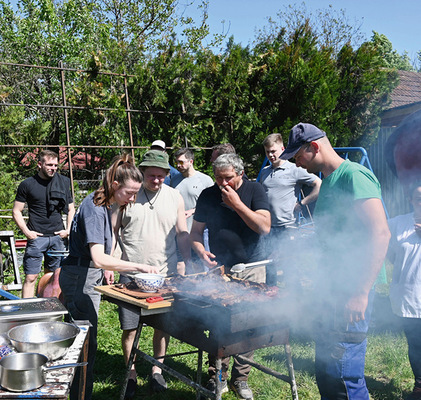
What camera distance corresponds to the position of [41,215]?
5.27 m

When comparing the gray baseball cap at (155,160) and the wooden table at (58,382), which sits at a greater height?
the gray baseball cap at (155,160)

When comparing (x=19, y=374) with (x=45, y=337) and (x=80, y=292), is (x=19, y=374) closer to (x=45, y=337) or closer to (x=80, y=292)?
(x=45, y=337)

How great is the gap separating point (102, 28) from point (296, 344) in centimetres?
1916

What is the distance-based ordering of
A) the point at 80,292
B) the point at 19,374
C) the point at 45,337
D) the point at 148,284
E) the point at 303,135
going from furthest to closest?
the point at 80,292 < the point at 148,284 < the point at 303,135 < the point at 45,337 < the point at 19,374

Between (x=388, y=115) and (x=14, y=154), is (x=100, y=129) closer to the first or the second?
(x=14, y=154)

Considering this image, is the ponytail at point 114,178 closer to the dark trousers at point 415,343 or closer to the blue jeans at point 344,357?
the blue jeans at point 344,357

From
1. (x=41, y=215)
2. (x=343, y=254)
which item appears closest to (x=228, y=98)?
(x=41, y=215)

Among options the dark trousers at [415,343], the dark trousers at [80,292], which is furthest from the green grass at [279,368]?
the dark trousers at [80,292]

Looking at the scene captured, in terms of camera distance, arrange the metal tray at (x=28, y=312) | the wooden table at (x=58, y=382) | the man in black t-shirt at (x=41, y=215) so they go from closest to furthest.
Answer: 1. the wooden table at (x=58, y=382)
2. the metal tray at (x=28, y=312)
3. the man in black t-shirt at (x=41, y=215)

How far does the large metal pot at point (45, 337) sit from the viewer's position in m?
1.97

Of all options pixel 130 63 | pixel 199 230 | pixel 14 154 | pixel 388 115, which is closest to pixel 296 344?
pixel 199 230

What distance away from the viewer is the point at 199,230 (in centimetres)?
366

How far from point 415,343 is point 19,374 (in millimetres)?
2542

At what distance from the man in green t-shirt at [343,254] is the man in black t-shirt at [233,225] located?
81 cm
